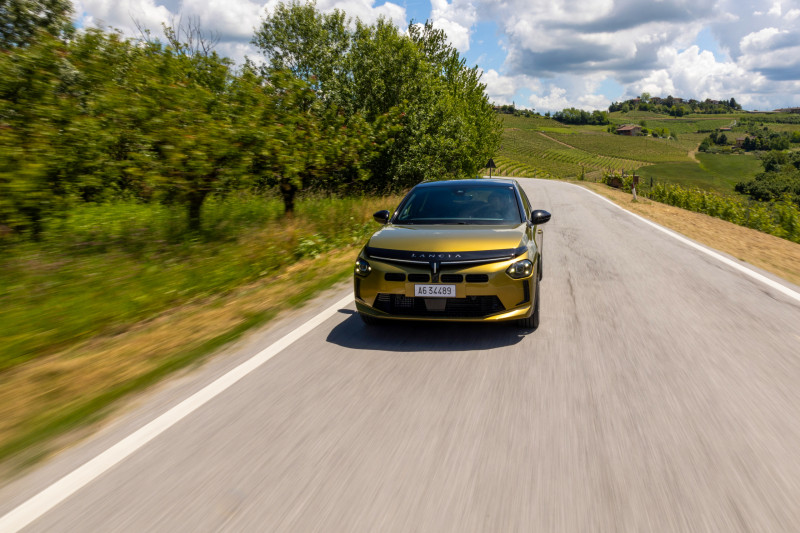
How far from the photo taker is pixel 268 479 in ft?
8.82

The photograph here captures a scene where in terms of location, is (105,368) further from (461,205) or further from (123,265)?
(461,205)

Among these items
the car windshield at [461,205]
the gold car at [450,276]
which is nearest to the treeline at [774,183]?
the car windshield at [461,205]

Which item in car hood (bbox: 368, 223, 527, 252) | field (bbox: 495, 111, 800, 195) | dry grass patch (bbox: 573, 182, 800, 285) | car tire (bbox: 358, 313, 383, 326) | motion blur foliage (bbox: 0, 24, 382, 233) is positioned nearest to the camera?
car hood (bbox: 368, 223, 527, 252)

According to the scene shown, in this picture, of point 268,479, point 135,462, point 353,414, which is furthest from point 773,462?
point 135,462

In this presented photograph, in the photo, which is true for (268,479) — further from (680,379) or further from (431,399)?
(680,379)

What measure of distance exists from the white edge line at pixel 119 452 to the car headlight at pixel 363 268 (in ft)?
3.26

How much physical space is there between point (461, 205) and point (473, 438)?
3696mm

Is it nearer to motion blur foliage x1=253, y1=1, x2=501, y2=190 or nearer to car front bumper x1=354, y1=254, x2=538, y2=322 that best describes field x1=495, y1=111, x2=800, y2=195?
motion blur foliage x1=253, y1=1, x2=501, y2=190

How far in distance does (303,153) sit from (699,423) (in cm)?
999

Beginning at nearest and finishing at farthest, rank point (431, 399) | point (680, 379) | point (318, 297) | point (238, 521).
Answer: point (238, 521), point (431, 399), point (680, 379), point (318, 297)

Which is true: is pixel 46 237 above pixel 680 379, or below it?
above

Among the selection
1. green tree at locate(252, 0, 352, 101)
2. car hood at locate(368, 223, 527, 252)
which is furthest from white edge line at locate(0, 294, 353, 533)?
green tree at locate(252, 0, 352, 101)

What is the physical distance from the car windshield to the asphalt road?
133cm

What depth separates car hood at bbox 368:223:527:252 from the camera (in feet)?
16.2
